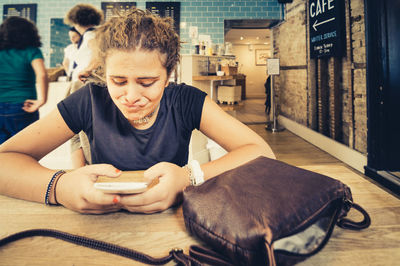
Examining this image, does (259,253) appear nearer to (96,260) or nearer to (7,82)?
(96,260)

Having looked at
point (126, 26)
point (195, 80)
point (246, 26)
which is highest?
point (246, 26)

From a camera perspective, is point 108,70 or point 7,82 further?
point 7,82

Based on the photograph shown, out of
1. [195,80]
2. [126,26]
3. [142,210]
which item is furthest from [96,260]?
[195,80]

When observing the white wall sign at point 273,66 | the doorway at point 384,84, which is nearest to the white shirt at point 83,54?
the doorway at point 384,84

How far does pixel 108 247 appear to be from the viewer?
1.93 feet

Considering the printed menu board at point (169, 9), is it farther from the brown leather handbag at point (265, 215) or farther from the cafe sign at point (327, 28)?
the brown leather handbag at point (265, 215)

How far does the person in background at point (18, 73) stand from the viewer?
2.43 m

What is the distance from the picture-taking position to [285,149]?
446 centimetres

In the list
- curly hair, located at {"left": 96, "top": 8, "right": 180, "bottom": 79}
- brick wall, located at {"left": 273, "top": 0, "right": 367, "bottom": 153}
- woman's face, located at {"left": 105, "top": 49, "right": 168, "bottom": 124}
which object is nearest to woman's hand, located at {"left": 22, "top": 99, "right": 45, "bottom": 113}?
curly hair, located at {"left": 96, "top": 8, "right": 180, "bottom": 79}

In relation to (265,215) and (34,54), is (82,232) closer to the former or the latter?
(265,215)

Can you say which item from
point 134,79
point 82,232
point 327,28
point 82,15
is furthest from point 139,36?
point 327,28

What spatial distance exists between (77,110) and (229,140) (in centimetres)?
64

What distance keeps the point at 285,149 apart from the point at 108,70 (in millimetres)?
3840

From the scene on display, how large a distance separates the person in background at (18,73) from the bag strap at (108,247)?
85.8 inches
